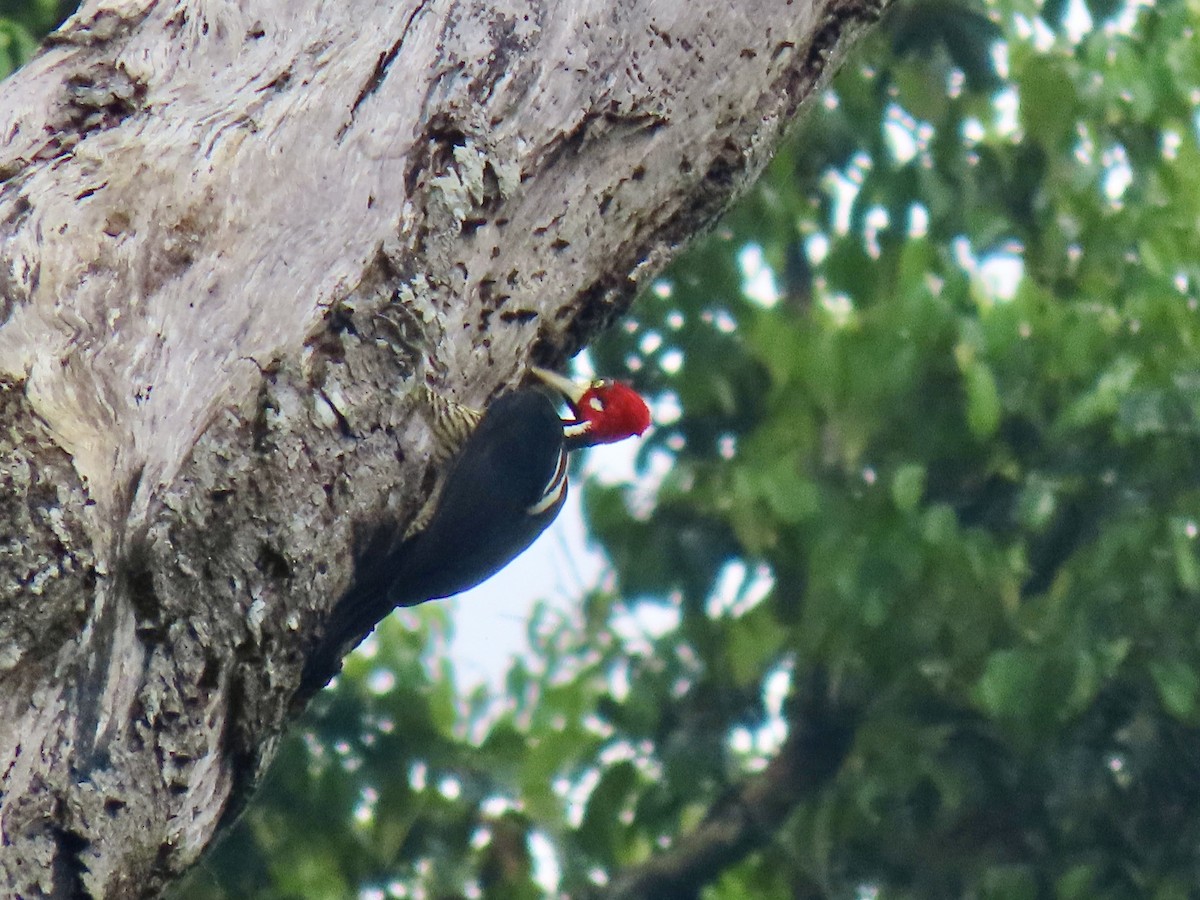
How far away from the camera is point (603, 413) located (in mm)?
3383

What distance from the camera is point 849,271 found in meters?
4.23

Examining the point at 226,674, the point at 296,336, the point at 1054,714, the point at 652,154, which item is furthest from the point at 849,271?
the point at 226,674

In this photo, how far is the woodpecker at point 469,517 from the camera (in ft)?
7.00

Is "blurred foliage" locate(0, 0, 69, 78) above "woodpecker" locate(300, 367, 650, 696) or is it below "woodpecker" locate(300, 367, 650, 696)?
above

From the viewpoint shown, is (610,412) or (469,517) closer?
(469,517)

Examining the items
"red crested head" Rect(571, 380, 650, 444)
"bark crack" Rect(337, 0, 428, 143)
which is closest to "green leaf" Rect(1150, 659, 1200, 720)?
"red crested head" Rect(571, 380, 650, 444)

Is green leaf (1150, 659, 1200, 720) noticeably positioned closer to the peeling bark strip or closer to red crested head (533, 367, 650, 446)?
red crested head (533, 367, 650, 446)

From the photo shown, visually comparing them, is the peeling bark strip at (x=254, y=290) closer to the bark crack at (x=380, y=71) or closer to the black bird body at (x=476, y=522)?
the bark crack at (x=380, y=71)

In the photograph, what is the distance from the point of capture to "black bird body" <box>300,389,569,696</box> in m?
→ 2.15

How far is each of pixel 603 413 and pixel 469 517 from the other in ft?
2.51

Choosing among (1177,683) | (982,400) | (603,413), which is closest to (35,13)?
(603,413)

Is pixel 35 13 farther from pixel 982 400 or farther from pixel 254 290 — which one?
pixel 982 400

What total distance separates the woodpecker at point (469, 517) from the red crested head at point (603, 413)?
9cm

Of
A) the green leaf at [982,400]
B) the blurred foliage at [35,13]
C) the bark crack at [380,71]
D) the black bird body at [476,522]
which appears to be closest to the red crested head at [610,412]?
the black bird body at [476,522]
